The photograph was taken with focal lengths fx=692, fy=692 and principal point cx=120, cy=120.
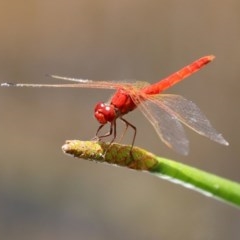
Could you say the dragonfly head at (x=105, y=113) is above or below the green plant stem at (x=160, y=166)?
above

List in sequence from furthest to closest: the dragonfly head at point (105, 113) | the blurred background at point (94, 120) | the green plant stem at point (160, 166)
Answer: the blurred background at point (94, 120) < the dragonfly head at point (105, 113) < the green plant stem at point (160, 166)

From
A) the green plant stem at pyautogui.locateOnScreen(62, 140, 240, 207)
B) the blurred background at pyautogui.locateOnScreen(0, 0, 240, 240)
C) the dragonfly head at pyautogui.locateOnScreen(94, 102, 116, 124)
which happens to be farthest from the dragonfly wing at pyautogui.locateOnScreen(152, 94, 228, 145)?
the blurred background at pyautogui.locateOnScreen(0, 0, 240, 240)

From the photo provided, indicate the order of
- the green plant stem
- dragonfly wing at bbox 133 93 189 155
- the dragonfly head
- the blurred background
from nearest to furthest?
the green plant stem
dragonfly wing at bbox 133 93 189 155
the dragonfly head
the blurred background

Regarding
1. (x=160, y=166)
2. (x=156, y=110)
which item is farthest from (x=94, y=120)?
(x=160, y=166)

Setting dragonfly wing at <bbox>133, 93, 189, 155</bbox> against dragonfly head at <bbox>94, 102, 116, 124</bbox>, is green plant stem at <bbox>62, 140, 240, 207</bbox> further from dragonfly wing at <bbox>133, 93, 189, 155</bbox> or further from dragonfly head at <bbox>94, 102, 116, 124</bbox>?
dragonfly head at <bbox>94, 102, 116, 124</bbox>

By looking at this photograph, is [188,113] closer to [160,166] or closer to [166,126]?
[166,126]

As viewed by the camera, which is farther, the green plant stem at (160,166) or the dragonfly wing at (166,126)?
the dragonfly wing at (166,126)

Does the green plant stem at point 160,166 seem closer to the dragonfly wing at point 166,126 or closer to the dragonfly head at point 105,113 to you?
the dragonfly wing at point 166,126

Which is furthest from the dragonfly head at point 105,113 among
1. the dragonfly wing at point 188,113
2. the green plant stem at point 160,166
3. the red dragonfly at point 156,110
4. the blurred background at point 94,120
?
the blurred background at point 94,120

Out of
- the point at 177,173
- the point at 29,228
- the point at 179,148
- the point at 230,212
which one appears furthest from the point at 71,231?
the point at 177,173
